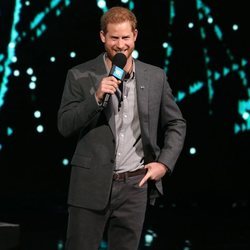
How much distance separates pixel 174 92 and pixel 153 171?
8.60 feet

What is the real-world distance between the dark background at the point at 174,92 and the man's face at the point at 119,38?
2.48 metres

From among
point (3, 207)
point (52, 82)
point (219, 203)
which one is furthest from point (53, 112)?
point (219, 203)

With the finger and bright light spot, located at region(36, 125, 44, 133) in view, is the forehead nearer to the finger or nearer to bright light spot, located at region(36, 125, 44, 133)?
the finger

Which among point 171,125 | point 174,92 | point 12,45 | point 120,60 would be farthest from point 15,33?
point 120,60

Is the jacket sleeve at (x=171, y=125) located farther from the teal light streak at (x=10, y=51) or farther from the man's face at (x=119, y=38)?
the teal light streak at (x=10, y=51)

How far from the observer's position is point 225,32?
4.55 metres

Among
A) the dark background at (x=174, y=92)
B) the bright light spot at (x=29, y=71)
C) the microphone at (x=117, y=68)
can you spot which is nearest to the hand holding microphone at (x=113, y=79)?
the microphone at (x=117, y=68)

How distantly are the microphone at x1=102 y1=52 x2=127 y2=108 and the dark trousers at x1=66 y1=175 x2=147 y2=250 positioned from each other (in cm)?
27

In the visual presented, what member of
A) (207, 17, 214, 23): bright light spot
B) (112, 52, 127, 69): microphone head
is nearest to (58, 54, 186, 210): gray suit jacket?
(112, 52, 127, 69): microphone head

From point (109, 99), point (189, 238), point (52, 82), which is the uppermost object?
point (52, 82)

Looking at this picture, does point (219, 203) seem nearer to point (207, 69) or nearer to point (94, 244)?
point (207, 69)

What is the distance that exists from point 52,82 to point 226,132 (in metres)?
1.31

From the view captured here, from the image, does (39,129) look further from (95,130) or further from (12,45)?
(95,130)

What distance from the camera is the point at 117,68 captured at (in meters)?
1.78
